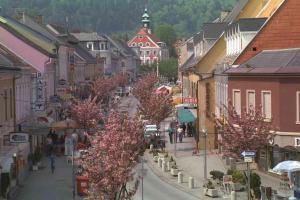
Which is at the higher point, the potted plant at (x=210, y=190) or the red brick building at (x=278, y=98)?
the red brick building at (x=278, y=98)

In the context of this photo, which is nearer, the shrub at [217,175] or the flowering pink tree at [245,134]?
the flowering pink tree at [245,134]

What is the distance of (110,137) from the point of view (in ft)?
89.0

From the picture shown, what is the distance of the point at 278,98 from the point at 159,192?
317 inches

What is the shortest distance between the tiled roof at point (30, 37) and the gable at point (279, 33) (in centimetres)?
2439

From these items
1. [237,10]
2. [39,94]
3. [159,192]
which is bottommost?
A: [159,192]

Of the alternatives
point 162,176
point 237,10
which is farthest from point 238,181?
point 237,10

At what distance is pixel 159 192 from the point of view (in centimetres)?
3719

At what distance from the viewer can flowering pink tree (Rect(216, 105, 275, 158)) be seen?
35156mm

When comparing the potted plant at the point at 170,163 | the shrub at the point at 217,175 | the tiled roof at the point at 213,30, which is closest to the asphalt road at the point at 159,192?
the shrub at the point at 217,175

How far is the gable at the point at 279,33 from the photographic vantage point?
45.2 m

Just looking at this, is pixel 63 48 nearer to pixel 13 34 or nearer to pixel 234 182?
pixel 13 34

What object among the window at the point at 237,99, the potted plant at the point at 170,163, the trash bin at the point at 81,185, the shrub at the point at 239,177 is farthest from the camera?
the potted plant at the point at 170,163

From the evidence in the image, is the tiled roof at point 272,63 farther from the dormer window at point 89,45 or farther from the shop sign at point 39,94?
the dormer window at point 89,45

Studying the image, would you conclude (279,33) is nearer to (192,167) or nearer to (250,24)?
(250,24)
